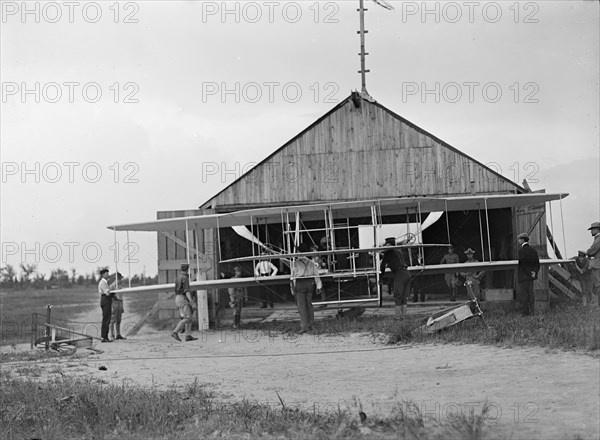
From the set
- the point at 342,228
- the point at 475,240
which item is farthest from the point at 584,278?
the point at 342,228

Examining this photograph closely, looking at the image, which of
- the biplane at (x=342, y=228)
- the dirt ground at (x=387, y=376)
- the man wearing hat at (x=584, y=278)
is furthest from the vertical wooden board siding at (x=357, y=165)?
the dirt ground at (x=387, y=376)

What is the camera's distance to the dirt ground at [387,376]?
27.9ft

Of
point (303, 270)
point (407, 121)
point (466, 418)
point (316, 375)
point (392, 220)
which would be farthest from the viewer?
point (392, 220)

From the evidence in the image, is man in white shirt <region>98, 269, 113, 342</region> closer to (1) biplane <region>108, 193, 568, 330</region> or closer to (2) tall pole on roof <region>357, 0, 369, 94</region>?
(1) biplane <region>108, 193, 568, 330</region>

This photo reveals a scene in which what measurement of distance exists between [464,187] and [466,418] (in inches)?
600

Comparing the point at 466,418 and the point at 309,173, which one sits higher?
the point at 309,173

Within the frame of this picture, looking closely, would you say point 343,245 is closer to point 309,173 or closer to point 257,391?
point 309,173

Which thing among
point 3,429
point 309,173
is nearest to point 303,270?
point 309,173

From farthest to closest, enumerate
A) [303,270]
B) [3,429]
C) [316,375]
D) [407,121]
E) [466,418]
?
[407,121] → [303,270] → [316,375] → [3,429] → [466,418]

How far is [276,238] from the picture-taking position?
2952 centimetres

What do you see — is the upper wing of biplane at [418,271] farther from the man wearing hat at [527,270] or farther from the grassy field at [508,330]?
the man wearing hat at [527,270]

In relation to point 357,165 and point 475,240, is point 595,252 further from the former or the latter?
point 475,240

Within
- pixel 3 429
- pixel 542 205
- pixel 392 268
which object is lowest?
pixel 3 429

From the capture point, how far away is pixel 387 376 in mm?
Answer: 11523
